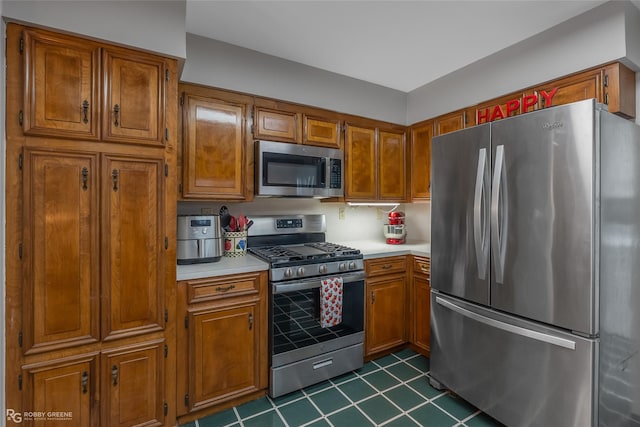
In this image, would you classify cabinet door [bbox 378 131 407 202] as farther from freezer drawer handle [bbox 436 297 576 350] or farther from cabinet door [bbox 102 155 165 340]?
cabinet door [bbox 102 155 165 340]

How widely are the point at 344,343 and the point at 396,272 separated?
766 millimetres

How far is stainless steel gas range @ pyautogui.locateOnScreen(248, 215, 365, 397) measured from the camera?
211cm

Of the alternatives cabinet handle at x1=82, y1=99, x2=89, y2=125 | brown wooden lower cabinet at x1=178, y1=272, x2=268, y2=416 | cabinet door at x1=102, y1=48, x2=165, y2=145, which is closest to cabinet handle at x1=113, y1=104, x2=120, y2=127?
cabinet door at x1=102, y1=48, x2=165, y2=145

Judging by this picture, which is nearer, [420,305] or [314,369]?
[314,369]

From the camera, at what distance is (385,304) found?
2678 millimetres

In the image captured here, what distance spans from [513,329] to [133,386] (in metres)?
2.12

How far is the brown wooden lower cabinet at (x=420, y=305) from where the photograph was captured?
104 inches

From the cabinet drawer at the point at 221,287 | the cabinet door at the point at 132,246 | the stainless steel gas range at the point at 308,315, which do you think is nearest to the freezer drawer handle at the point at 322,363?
the stainless steel gas range at the point at 308,315

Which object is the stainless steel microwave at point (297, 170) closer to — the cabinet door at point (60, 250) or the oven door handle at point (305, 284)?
the oven door handle at point (305, 284)

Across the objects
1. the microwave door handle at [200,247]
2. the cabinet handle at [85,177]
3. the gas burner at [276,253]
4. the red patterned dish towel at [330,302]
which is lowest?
the red patterned dish towel at [330,302]

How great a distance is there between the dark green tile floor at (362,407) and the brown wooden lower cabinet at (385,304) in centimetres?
29

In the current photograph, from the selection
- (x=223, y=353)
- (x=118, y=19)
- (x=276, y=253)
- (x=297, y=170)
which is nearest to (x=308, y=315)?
(x=276, y=253)

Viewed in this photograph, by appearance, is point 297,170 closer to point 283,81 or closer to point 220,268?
point 283,81

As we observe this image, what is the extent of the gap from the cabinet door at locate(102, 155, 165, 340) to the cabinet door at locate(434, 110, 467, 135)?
2393 mm
